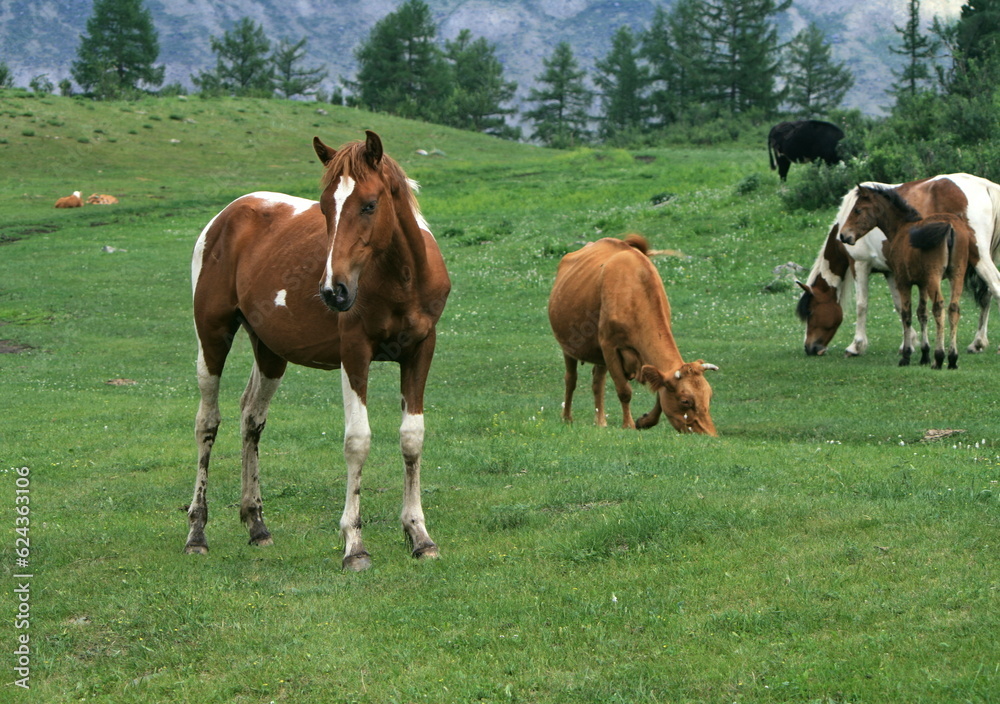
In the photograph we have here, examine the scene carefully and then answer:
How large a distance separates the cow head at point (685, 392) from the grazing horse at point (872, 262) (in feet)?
18.6

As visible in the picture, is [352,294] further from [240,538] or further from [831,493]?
[831,493]

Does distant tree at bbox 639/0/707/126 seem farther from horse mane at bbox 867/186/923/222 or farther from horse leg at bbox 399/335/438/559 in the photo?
horse leg at bbox 399/335/438/559

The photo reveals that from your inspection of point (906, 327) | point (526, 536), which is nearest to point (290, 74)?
point (906, 327)

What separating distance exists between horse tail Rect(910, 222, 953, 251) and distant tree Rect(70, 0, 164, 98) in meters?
81.9

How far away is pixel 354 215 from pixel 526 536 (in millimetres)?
2810

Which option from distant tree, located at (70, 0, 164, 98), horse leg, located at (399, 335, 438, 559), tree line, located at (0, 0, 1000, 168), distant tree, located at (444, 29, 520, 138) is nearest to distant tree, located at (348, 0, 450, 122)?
tree line, located at (0, 0, 1000, 168)

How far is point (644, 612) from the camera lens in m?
5.96

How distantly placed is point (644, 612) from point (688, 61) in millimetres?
93736

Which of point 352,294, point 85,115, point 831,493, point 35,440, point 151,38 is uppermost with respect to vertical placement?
point 151,38

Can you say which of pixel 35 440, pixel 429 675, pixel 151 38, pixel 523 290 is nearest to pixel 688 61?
pixel 151 38

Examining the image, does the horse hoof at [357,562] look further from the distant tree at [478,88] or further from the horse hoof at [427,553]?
the distant tree at [478,88]

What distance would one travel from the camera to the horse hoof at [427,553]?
23.9ft

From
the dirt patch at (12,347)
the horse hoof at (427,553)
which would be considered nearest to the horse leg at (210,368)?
the horse hoof at (427,553)

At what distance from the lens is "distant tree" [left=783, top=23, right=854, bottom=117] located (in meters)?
96.2
